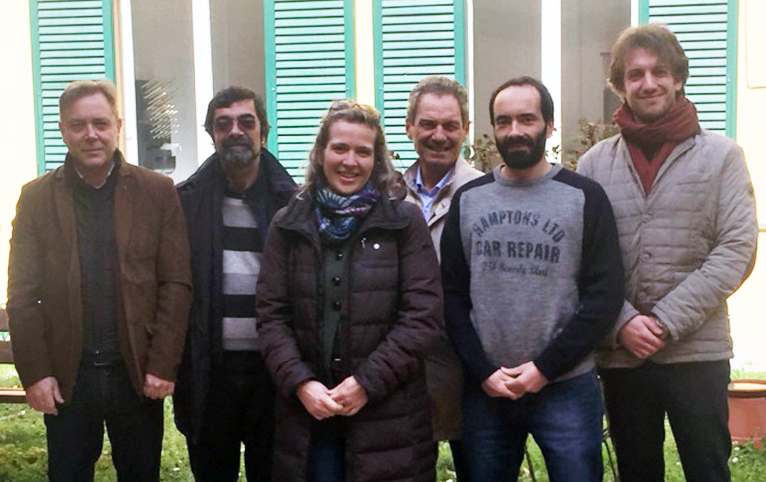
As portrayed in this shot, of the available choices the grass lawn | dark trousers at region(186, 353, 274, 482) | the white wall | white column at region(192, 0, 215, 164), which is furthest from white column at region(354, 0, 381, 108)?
dark trousers at region(186, 353, 274, 482)

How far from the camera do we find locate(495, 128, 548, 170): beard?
3170 millimetres

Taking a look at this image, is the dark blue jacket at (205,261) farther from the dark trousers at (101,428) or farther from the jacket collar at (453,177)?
the jacket collar at (453,177)

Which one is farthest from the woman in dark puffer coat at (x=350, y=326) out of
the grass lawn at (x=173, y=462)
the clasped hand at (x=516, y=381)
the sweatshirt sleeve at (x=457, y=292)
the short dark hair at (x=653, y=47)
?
the grass lawn at (x=173, y=462)

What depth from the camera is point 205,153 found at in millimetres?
7750

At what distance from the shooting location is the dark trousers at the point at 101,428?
340 centimetres

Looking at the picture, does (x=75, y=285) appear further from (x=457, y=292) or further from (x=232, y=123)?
(x=457, y=292)

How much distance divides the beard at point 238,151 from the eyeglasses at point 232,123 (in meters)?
0.04

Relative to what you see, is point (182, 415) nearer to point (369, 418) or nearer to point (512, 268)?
point (369, 418)

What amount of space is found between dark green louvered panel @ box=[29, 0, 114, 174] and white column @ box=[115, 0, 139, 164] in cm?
29

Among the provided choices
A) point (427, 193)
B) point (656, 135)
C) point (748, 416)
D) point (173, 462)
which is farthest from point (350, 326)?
point (748, 416)

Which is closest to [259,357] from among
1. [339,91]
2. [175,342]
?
[175,342]

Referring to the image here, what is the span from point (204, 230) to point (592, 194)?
131 cm

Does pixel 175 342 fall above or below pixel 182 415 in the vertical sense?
above

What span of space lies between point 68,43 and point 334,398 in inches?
198
